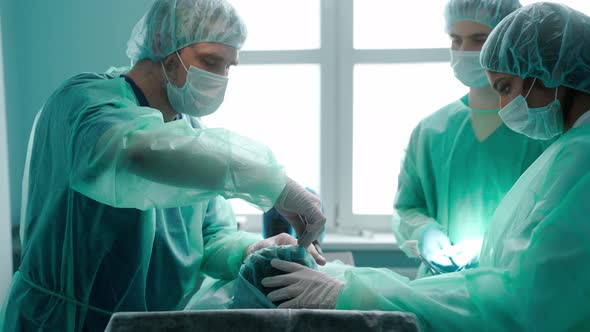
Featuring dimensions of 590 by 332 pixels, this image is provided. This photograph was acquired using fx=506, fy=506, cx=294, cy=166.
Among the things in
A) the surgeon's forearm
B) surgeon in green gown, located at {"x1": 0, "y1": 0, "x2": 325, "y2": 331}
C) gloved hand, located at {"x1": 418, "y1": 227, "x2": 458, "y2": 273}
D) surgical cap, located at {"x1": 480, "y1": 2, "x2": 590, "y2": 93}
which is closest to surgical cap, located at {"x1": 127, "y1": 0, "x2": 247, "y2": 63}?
surgeon in green gown, located at {"x1": 0, "y1": 0, "x2": 325, "y2": 331}

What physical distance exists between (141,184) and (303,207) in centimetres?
36

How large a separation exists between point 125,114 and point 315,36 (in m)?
1.83

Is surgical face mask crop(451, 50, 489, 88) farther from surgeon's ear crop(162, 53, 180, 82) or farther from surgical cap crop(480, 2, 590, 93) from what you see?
surgeon's ear crop(162, 53, 180, 82)

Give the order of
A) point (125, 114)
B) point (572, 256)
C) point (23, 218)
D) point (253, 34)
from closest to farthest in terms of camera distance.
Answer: point (572, 256) → point (125, 114) → point (23, 218) → point (253, 34)

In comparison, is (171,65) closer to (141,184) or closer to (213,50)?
(213,50)

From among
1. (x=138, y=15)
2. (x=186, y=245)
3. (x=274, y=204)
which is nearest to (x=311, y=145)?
(x=138, y=15)

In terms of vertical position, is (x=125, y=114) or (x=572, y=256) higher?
(x=125, y=114)

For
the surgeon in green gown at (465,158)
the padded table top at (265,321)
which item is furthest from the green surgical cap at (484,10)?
the padded table top at (265,321)

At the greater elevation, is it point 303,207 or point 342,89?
point 342,89

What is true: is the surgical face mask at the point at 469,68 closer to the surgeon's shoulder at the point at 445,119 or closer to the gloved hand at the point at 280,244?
the surgeon's shoulder at the point at 445,119

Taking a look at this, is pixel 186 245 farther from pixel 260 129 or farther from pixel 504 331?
pixel 260 129

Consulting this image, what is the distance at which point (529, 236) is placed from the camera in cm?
98

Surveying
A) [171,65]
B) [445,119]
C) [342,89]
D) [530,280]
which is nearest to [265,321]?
[530,280]

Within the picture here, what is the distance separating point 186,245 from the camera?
1347 mm
